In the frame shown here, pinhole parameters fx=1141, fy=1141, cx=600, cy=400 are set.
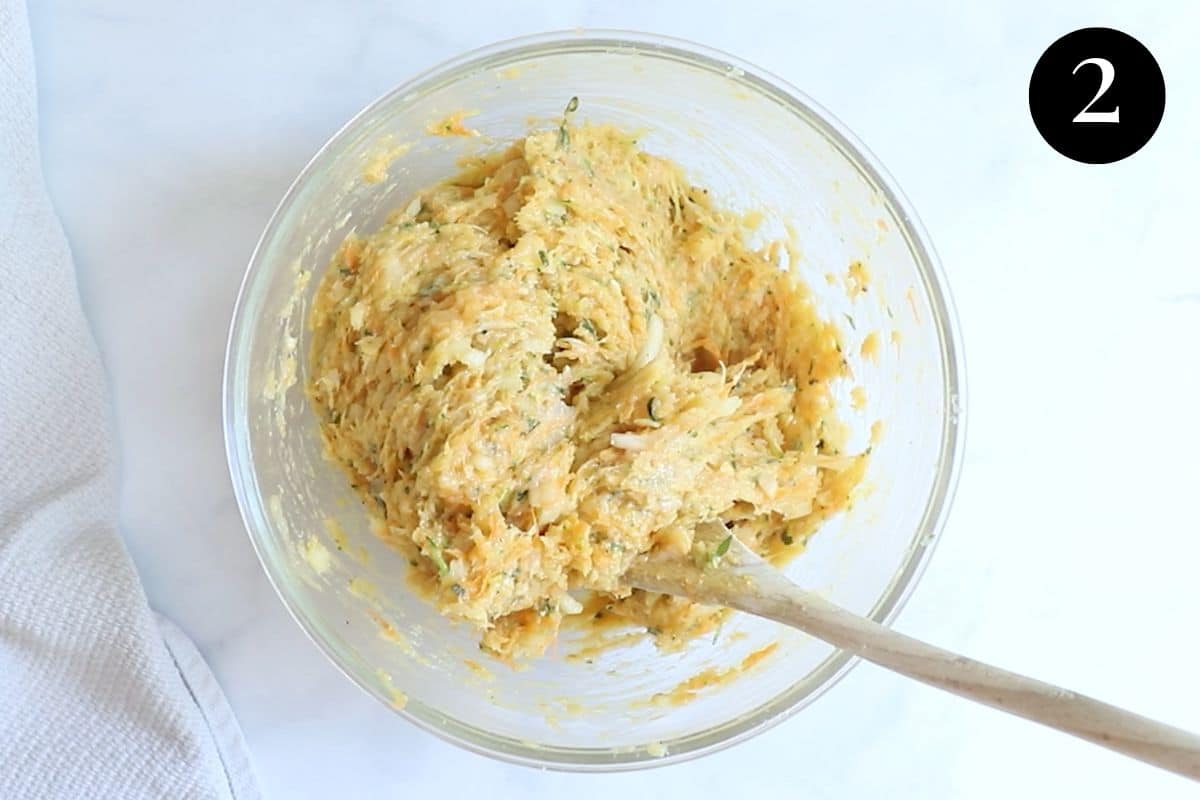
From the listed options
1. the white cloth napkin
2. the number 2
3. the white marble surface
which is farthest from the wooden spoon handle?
the number 2

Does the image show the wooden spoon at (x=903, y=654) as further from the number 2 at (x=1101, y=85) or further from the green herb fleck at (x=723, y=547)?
the number 2 at (x=1101, y=85)

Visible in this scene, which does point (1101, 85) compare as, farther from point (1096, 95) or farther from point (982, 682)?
point (982, 682)

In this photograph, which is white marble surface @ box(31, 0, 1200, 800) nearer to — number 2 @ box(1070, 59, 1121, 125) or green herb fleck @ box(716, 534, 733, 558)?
number 2 @ box(1070, 59, 1121, 125)

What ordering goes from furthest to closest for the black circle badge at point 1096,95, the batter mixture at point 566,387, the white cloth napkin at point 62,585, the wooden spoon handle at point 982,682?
the black circle badge at point 1096,95 < the white cloth napkin at point 62,585 < the batter mixture at point 566,387 < the wooden spoon handle at point 982,682

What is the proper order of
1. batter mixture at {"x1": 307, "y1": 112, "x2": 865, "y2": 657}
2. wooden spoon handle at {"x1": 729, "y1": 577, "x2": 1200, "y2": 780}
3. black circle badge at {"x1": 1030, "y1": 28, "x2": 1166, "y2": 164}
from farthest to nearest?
black circle badge at {"x1": 1030, "y1": 28, "x2": 1166, "y2": 164}
batter mixture at {"x1": 307, "y1": 112, "x2": 865, "y2": 657}
wooden spoon handle at {"x1": 729, "y1": 577, "x2": 1200, "y2": 780}

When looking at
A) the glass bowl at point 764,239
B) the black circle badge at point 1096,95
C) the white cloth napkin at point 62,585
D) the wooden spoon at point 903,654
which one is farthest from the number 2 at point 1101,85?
the white cloth napkin at point 62,585

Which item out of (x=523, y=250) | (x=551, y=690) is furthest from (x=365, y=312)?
(x=551, y=690)
